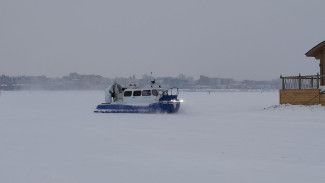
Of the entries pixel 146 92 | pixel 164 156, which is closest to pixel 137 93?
pixel 146 92

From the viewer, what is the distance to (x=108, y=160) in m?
7.20

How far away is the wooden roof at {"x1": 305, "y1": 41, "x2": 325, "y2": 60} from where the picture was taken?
21.8m

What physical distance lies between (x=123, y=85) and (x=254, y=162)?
19314 millimetres

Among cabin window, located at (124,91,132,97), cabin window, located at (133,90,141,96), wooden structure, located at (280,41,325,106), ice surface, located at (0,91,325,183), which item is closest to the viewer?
ice surface, located at (0,91,325,183)

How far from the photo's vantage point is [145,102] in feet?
71.4

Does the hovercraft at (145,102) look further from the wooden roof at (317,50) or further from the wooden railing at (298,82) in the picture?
the wooden roof at (317,50)

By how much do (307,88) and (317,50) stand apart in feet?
11.5

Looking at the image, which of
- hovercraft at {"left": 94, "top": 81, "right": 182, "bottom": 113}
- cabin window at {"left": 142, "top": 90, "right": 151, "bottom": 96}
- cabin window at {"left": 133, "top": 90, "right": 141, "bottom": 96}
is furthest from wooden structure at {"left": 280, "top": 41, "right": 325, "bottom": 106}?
cabin window at {"left": 133, "top": 90, "right": 141, "bottom": 96}

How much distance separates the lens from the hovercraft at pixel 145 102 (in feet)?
68.3

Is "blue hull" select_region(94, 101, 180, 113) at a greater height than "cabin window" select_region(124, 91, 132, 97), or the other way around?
"cabin window" select_region(124, 91, 132, 97)

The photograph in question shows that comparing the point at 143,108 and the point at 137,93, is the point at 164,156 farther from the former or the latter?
the point at 137,93

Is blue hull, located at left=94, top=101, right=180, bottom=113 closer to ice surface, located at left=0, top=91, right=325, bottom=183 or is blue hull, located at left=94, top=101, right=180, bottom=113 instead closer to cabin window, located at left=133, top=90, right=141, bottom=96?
cabin window, located at left=133, top=90, right=141, bottom=96

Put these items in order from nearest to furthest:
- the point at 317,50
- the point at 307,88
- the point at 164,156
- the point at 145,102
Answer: the point at 164,156, the point at 307,88, the point at 145,102, the point at 317,50

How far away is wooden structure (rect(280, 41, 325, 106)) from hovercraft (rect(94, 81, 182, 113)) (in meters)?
7.61
